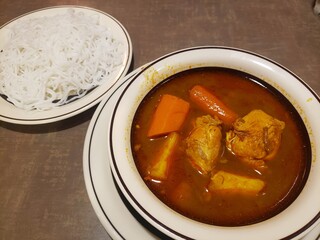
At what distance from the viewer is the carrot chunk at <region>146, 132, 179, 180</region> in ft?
4.65

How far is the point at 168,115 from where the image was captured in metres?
1.58

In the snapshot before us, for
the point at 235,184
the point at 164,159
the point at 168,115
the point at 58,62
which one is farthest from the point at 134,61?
the point at 235,184

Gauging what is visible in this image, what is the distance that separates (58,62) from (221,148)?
1.40 metres

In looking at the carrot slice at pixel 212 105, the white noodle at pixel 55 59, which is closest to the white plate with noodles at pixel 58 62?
the white noodle at pixel 55 59

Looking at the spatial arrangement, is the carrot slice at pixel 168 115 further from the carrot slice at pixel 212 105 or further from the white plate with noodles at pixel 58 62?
the white plate with noodles at pixel 58 62

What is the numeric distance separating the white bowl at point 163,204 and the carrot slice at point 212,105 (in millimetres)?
170

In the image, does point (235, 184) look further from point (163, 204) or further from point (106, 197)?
point (106, 197)

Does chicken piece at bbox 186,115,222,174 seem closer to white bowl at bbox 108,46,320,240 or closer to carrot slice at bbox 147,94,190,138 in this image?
carrot slice at bbox 147,94,190,138

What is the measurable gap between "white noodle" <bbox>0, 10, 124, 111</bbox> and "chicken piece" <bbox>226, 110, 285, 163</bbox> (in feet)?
3.40

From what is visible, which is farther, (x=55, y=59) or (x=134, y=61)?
(x=134, y=61)

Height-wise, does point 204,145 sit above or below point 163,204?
above

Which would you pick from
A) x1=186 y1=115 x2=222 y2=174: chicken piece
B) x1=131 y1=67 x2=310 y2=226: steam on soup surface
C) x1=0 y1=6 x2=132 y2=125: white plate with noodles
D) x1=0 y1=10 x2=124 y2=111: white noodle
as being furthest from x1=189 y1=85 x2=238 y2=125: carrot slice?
x1=0 y1=10 x2=124 y2=111: white noodle

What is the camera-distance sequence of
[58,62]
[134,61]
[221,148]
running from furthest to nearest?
1. [134,61]
2. [58,62]
3. [221,148]

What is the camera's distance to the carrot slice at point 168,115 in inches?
61.1
